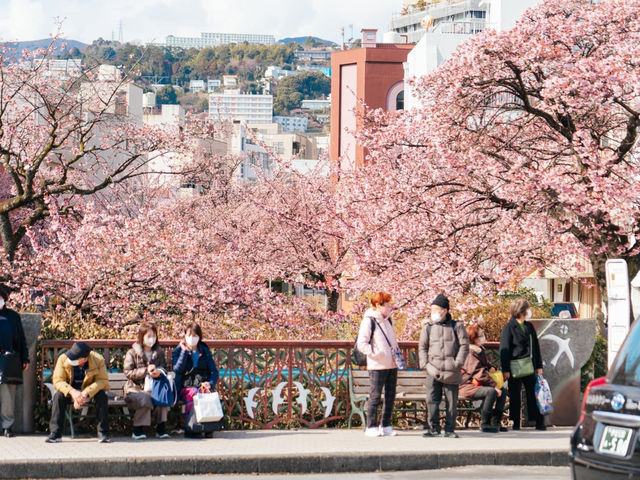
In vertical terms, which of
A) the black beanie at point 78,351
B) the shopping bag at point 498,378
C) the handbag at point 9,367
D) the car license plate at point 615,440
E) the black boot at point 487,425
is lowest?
the black boot at point 487,425

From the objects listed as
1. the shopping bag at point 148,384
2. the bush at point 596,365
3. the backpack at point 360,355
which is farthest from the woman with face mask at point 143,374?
the bush at point 596,365

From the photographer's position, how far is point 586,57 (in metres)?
19.1

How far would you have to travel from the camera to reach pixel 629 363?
689 centimetres

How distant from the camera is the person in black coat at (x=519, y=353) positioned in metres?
13.7

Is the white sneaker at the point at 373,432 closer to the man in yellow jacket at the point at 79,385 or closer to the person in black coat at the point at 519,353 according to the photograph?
the person in black coat at the point at 519,353

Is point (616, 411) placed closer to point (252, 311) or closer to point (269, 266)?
point (252, 311)

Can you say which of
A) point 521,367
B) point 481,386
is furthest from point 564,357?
point 481,386

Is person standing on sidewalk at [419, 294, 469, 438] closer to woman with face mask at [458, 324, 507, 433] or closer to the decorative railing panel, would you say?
woman with face mask at [458, 324, 507, 433]

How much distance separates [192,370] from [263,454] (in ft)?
6.32

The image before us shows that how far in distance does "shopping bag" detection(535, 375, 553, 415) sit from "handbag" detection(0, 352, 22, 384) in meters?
6.64

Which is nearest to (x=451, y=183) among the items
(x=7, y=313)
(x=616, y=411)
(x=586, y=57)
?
(x=586, y=57)

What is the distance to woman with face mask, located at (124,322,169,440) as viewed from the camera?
12.3 metres

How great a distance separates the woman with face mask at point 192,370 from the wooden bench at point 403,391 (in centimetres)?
192

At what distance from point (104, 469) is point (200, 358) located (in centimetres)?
227
